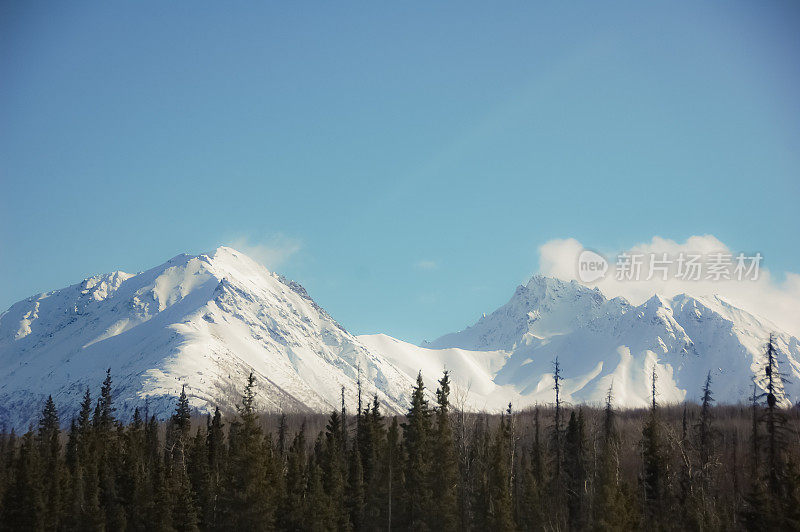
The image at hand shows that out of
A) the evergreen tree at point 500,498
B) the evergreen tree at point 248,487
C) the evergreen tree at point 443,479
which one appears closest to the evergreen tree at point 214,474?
the evergreen tree at point 248,487

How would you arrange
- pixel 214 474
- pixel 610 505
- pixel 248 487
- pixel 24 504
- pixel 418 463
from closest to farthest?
pixel 610 505 < pixel 248 487 < pixel 418 463 < pixel 24 504 < pixel 214 474

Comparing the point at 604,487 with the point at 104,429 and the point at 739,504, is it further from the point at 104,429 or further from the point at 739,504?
the point at 104,429

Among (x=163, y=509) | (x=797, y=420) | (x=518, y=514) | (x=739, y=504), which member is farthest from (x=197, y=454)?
(x=797, y=420)

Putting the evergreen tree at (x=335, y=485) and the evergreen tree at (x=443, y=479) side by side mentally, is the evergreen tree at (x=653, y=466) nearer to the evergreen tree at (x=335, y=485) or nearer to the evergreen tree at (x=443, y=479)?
the evergreen tree at (x=443, y=479)

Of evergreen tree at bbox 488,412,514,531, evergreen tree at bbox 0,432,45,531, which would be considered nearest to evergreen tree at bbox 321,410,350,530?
evergreen tree at bbox 488,412,514,531

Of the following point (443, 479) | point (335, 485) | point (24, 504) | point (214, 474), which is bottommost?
point (24, 504)

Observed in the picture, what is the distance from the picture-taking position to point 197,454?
7294 centimetres

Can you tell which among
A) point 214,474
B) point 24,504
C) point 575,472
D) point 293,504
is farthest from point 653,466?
point 24,504

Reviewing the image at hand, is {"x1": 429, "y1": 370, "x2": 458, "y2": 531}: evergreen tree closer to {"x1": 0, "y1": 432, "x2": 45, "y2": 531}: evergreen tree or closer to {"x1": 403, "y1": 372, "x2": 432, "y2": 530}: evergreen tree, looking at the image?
{"x1": 403, "y1": 372, "x2": 432, "y2": 530}: evergreen tree

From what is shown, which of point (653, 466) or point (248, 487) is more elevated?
point (653, 466)

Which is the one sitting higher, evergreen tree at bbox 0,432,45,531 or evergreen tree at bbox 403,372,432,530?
evergreen tree at bbox 403,372,432,530

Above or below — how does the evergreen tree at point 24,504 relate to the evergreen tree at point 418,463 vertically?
below

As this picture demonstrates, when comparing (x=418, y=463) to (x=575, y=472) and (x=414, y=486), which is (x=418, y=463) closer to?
(x=414, y=486)

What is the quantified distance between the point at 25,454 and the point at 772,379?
68.6 m
